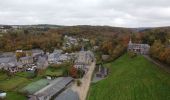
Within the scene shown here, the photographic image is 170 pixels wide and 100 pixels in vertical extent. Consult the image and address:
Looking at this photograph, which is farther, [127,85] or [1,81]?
[1,81]

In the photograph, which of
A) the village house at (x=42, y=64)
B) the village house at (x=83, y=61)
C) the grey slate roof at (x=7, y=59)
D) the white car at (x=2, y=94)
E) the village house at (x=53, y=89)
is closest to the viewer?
the white car at (x=2, y=94)

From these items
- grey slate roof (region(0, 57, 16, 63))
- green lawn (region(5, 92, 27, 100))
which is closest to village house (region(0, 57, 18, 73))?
grey slate roof (region(0, 57, 16, 63))

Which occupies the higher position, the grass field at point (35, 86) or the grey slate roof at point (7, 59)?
the grey slate roof at point (7, 59)

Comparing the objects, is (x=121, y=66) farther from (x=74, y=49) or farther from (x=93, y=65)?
(x=74, y=49)

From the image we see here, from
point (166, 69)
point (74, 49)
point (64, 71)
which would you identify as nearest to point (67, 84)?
point (64, 71)

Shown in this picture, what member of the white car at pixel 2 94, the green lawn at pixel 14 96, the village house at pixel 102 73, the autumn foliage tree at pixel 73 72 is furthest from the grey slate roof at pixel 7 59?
the white car at pixel 2 94

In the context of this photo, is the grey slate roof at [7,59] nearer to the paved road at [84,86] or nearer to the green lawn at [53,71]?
the green lawn at [53,71]
